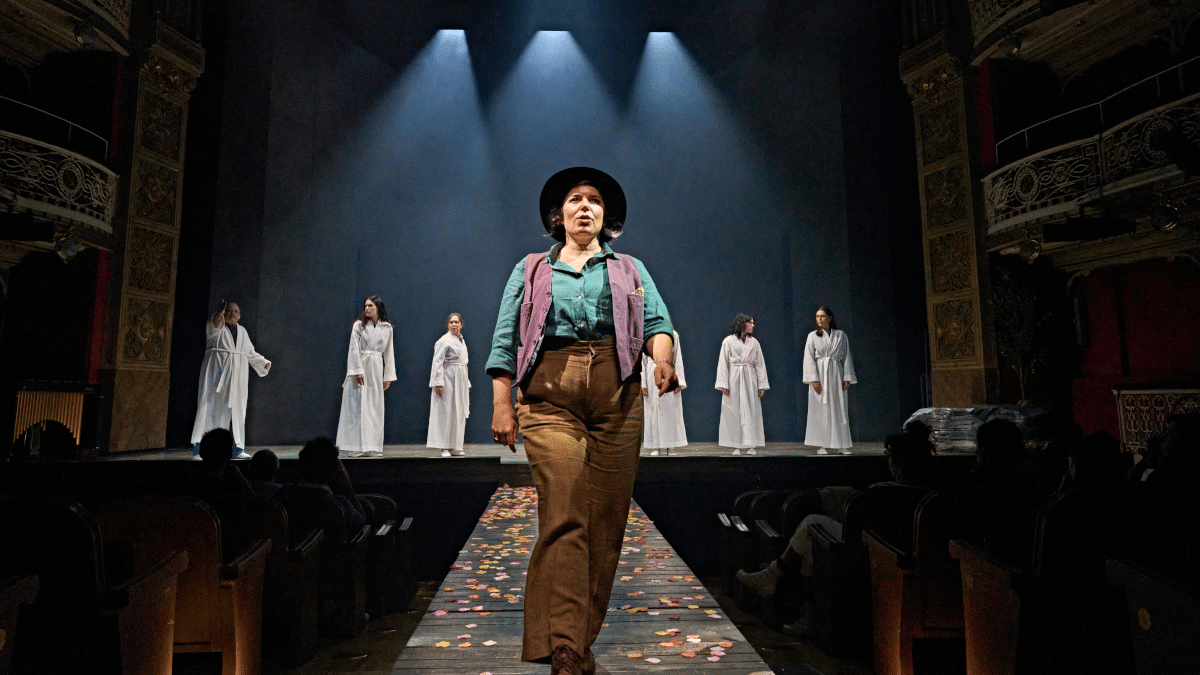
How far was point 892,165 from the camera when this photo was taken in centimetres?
1050

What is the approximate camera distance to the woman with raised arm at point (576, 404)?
70.6 inches

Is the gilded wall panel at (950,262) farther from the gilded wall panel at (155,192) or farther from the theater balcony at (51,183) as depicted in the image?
the theater balcony at (51,183)

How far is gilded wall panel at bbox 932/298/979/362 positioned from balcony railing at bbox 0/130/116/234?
1071 centimetres

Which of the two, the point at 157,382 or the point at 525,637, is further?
the point at 157,382

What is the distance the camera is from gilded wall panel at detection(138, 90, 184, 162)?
29.4ft

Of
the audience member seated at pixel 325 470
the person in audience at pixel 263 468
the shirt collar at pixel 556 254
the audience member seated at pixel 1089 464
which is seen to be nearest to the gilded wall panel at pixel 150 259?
the audience member seated at pixel 325 470

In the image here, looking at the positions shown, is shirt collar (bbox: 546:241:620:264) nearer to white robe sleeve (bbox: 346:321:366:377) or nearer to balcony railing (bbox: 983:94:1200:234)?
white robe sleeve (bbox: 346:321:366:377)

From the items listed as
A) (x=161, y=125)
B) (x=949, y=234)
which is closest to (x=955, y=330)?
(x=949, y=234)

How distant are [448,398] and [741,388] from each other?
3540 millimetres

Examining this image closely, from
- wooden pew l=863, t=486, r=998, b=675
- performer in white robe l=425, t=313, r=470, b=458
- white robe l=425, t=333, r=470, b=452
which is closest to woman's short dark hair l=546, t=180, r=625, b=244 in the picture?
wooden pew l=863, t=486, r=998, b=675

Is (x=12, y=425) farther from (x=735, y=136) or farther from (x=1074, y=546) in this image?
(x=735, y=136)

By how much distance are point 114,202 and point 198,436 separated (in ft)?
11.4

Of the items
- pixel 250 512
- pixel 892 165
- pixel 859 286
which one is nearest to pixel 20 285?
pixel 250 512

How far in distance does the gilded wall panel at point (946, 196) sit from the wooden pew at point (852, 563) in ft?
24.9
